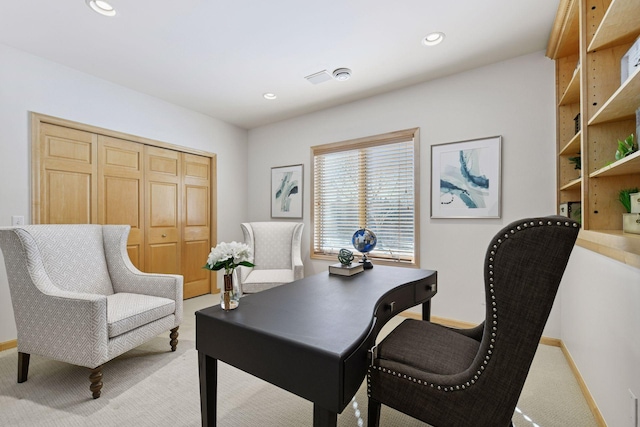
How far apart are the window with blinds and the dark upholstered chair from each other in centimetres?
213

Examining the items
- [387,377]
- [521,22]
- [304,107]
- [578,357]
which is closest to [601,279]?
[578,357]

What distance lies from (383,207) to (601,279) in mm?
2039

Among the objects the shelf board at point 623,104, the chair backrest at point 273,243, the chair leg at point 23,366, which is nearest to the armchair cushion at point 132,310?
the chair leg at point 23,366

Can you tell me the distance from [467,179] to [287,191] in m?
2.35

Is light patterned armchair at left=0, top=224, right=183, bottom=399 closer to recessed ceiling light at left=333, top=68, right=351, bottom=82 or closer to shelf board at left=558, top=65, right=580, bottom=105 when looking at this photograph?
recessed ceiling light at left=333, top=68, right=351, bottom=82

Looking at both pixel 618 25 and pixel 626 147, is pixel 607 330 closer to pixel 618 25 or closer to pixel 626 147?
pixel 626 147

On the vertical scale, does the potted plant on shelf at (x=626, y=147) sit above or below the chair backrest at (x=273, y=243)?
above

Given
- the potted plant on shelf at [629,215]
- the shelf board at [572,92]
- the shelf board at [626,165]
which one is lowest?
the potted plant on shelf at [629,215]

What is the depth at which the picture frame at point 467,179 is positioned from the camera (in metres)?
2.73

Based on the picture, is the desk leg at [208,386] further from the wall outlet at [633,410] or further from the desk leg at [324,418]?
the wall outlet at [633,410]

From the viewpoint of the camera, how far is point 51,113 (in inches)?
106

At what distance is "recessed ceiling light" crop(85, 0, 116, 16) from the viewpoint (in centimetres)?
193

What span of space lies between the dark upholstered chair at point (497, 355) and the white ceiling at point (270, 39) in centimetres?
182

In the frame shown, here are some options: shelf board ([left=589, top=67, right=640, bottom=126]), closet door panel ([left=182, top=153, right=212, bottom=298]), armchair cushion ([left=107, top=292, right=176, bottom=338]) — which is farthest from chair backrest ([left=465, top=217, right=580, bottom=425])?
closet door panel ([left=182, top=153, right=212, bottom=298])
